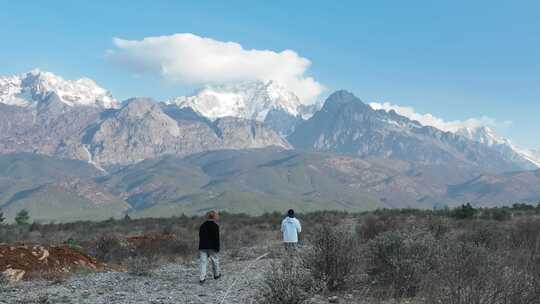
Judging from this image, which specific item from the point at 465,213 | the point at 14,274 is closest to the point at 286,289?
the point at 14,274

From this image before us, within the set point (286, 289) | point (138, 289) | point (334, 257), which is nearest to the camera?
point (286, 289)

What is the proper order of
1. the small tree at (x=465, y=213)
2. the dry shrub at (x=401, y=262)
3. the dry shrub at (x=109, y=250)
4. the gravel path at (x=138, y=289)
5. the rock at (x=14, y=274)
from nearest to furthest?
the dry shrub at (x=401, y=262)
the gravel path at (x=138, y=289)
the rock at (x=14, y=274)
the dry shrub at (x=109, y=250)
the small tree at (x=465, y=213)

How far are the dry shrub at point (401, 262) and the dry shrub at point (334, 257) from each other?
83 centimetres

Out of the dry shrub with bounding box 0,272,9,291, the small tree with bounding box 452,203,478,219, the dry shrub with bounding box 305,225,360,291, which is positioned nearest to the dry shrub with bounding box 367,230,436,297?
the dry shrub with bounding box 305,225,360,291

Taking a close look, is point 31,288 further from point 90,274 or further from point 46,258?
point 46,258

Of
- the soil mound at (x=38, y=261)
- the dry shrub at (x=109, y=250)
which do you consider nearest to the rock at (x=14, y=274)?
the soil mound at (x=38, y=261)

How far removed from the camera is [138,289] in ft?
54.1

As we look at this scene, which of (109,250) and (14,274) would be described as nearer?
(14,274)

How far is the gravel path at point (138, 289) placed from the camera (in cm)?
1448

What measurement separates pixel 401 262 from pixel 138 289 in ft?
26.8

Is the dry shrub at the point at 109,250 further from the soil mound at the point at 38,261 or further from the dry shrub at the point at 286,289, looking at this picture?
the dry shrub at the point at 286,289

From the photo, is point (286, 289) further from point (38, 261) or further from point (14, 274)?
point (38, 261)

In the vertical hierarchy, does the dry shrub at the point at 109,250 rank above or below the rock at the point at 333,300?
above

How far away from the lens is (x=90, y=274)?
20688 millimetres
